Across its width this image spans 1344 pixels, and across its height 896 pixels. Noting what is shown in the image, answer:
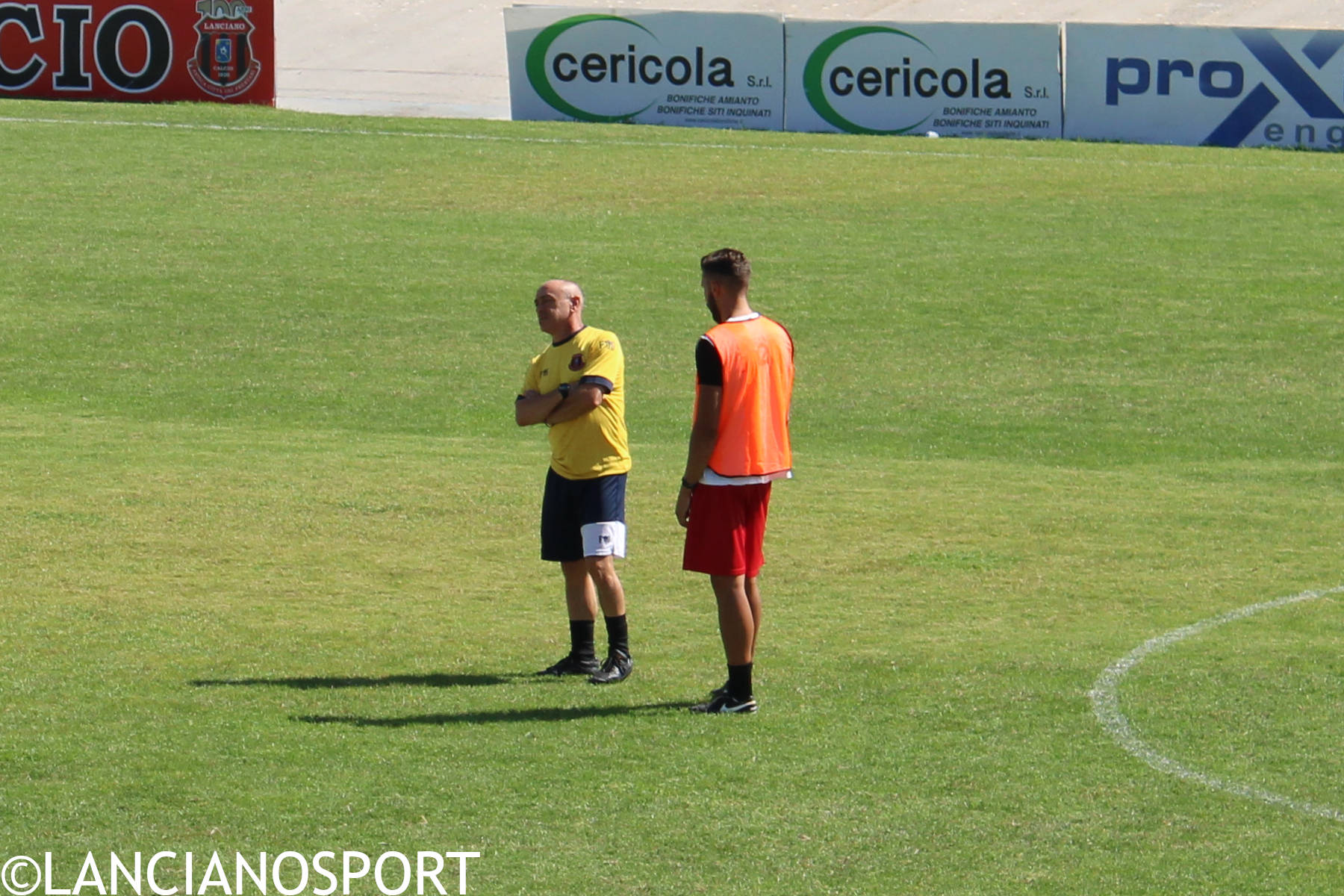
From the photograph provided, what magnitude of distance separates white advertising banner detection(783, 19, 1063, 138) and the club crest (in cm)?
1010

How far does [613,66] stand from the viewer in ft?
105

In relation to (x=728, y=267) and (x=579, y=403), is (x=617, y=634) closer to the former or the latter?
(x=579, y=403)

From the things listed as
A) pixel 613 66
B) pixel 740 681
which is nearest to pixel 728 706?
pixel 740 681

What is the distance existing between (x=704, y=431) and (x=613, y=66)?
82.9 ft

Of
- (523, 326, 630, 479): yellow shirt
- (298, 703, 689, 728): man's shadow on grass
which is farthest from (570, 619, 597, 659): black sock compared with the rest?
(523, 326, 630, 479): yellow shirt

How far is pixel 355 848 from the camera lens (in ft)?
21.4

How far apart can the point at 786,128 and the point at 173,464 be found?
19.8 m

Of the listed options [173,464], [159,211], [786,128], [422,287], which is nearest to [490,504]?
[173,464]

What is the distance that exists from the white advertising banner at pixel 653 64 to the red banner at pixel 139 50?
4.99 meters

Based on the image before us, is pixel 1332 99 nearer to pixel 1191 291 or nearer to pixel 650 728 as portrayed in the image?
pixel 1191 291

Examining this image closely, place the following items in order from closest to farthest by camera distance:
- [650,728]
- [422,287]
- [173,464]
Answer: [650,728] < [173,464] < [422,287]

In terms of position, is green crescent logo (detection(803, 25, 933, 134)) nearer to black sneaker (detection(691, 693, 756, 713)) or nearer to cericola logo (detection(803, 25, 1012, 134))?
cericola logo (detection(803, 25, 1012, 134))

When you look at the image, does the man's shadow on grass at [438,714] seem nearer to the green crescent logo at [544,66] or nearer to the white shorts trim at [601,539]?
the white shorts trim at [601,539]

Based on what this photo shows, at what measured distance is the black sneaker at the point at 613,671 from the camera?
877 cm
